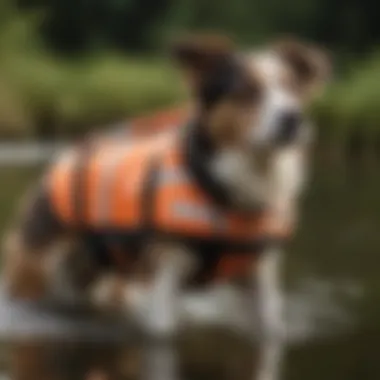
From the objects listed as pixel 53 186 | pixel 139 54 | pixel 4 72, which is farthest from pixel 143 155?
pixel 139 54

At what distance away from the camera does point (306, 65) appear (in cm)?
617

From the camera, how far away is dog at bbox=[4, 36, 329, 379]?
5914mm

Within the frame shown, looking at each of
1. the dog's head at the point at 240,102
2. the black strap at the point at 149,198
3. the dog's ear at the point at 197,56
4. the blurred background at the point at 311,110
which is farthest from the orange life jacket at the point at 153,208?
the blurred background at the point at 311,110

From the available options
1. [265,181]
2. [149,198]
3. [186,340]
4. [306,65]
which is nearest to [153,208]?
[149,198]

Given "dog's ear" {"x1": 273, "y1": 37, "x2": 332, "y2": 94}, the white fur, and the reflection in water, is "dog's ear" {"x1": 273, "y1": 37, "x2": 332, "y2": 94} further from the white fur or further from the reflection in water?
the reflection in water

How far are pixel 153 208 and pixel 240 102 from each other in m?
0.50

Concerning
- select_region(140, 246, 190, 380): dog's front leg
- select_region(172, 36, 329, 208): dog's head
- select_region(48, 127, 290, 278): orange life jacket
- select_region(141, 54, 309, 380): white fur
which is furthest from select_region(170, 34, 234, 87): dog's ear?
select_region(140, 246, 190, 380): dog's front leg

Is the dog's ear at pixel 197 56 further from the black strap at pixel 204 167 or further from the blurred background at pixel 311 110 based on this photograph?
the blurred background at pixel 311 110

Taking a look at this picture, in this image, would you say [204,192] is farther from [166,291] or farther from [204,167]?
[166,291]

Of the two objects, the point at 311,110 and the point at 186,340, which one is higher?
the point at 311,110

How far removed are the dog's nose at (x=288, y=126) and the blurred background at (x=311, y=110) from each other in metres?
0.70

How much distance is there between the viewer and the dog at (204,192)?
19.4 feet

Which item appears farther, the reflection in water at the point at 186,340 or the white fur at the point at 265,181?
the white fur at the point at 265,181

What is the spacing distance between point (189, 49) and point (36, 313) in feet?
3.88
